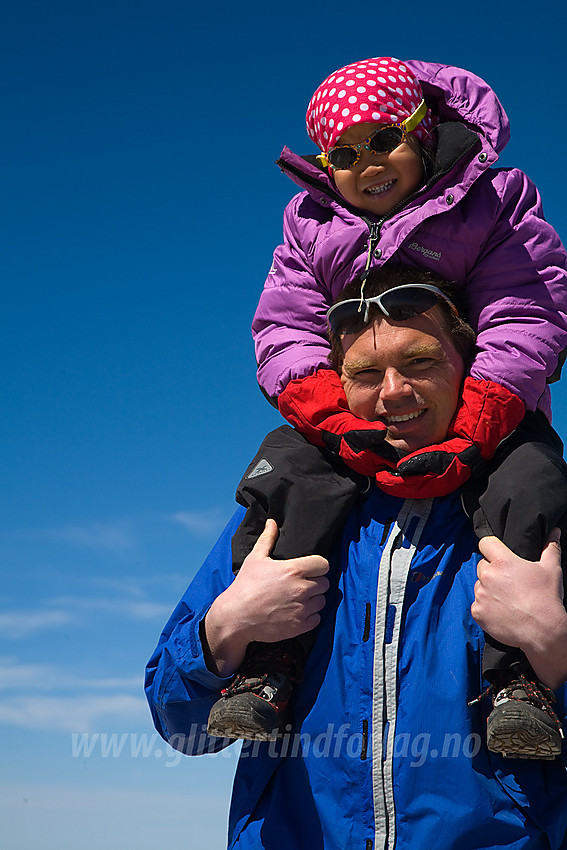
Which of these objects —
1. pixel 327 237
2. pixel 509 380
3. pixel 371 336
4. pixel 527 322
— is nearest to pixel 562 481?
pixel 509 380

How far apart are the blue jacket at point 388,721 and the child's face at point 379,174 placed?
48.5 inches

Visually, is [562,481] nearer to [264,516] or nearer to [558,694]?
[558,694]

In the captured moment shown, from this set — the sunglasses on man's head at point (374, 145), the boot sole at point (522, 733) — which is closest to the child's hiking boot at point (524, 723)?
the boot sole at point (522, 733)

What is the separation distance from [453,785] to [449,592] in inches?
26.3

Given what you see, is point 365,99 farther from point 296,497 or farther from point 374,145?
point 296,497

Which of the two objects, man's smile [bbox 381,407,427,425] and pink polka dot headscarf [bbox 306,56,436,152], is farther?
pink polka dot headscarf [bbox 306,56,436,152]

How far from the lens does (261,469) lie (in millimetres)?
3816

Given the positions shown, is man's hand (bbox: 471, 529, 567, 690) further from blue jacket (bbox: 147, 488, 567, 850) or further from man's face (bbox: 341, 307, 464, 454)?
man's face (bbox: 341, 307, 464, 454)

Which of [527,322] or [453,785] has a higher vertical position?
[527,322]

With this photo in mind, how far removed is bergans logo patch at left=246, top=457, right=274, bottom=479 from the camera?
379cm

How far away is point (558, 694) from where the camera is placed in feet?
10.7

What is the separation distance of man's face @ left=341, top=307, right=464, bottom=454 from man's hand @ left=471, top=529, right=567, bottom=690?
66 centimetres

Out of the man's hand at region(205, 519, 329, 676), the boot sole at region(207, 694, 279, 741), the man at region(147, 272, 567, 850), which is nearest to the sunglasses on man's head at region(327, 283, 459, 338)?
the man at region(147, 272, 567, 850)

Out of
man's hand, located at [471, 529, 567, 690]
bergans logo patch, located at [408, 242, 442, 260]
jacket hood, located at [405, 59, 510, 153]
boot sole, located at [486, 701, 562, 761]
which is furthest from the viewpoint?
jacket hood, located at [405, 59, 510, 153]
